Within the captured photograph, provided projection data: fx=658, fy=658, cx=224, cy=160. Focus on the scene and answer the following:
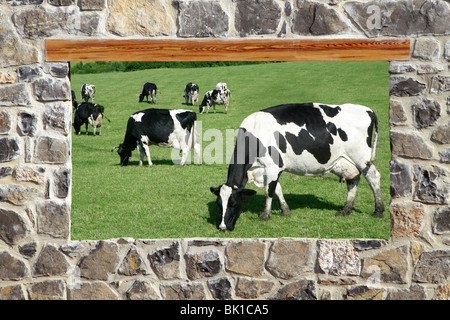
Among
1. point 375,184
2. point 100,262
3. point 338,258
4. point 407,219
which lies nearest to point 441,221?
point 407,219

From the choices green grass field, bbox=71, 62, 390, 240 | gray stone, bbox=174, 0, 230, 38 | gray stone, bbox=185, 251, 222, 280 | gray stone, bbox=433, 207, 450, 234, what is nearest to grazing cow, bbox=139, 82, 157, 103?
green grass field, bbox=71, 62, 390, 240

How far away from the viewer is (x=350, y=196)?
353 inches

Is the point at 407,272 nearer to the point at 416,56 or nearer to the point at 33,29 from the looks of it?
the point at 416,56

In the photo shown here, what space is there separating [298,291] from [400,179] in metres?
1.62

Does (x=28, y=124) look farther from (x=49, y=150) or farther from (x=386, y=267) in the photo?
(x=386, y=267)

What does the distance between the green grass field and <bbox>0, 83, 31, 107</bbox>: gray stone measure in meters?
1.62

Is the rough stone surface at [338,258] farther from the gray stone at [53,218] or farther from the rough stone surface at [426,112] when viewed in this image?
the gray stone at [53,218]

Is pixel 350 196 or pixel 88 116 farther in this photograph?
pixel 88 116

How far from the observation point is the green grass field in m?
8.09

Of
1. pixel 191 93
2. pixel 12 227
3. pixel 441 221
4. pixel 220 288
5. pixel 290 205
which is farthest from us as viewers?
pixel 191 93

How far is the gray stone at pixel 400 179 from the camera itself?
6.96m

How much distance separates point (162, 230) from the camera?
8.02 m

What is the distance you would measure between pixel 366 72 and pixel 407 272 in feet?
30.2

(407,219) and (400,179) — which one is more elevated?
(400,179)
